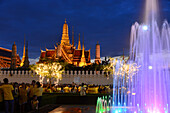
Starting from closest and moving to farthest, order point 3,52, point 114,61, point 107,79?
point 114,61 < point 107,79 < point 3,52

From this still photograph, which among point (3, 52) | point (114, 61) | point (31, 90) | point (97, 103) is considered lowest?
point (97, 103)

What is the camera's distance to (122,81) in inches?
1189

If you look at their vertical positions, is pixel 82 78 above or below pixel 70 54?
below

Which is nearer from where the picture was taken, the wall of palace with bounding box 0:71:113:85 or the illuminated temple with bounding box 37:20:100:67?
the wall of palace with bounding box 0:71:113:85

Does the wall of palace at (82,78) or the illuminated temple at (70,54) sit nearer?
the wall of palace at (82,78)

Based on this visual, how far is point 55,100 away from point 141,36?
731cm

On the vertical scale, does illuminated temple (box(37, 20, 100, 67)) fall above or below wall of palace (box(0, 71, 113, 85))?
above

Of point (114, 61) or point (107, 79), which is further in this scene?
point (107, 79)

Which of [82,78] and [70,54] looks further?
[70,54]

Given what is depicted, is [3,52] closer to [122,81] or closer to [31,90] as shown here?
[122,81]

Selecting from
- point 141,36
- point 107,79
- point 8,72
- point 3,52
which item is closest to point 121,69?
point 107,79

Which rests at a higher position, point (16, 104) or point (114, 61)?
point (114, 61)

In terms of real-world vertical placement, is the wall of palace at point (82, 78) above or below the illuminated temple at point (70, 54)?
below

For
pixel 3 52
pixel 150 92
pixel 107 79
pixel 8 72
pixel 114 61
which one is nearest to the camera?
pixel 150 92
